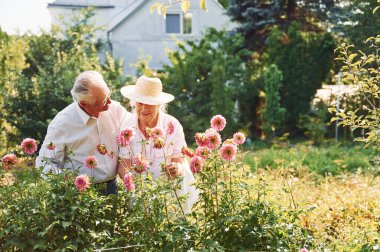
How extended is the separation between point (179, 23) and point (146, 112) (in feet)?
54.8

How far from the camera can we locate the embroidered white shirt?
358 cm

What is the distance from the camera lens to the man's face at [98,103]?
3479 millimetres

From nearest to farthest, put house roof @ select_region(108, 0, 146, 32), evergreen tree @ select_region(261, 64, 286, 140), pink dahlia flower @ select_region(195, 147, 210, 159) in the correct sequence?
pink dahlia flower @ select_region(195, 147, 210, 159) → evergreen tree @ select_region(261, 64, 286, 140) → house roof @ select_region(108, 0, 146, 32)

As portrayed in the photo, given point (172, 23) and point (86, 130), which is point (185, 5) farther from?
point (172, 23)

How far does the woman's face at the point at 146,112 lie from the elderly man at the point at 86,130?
0.11 m

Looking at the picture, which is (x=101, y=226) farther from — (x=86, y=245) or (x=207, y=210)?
(x=207, y=210)

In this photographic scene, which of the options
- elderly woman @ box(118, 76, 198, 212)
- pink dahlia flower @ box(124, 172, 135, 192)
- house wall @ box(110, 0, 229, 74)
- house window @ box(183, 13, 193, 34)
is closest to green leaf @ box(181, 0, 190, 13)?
pink dahlia flower @ box(124, 172, 135, 192)

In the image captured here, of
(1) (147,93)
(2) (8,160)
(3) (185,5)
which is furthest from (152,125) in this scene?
(3) (185,5)

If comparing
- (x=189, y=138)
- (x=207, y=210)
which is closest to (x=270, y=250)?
(x=207, y=210)

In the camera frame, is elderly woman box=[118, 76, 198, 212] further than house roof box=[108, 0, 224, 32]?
No

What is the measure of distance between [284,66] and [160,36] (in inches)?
281

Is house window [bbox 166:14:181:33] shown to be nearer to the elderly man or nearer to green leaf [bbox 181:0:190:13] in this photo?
the elderly man

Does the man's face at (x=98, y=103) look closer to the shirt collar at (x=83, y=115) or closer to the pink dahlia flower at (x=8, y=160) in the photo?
the shirt collar at (x=83, y=115)

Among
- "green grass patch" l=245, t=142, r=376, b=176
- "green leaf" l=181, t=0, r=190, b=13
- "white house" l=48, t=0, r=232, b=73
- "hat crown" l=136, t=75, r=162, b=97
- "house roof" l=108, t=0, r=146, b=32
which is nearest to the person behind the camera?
"green leaf" l=181, t=0, r=190, b=13
